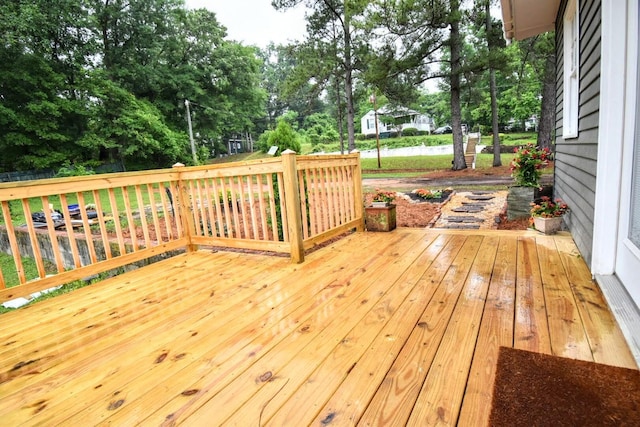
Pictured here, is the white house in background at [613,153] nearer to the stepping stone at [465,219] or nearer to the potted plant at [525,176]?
the potted plant at [525,176]

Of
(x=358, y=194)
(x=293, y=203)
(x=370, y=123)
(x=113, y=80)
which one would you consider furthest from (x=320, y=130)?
(x=293, y=203)

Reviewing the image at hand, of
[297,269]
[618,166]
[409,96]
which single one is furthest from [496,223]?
[409,96]

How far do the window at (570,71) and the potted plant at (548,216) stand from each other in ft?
2.39

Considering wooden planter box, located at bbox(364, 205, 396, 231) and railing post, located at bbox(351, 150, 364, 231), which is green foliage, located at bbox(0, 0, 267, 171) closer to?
railing post, located at bbox(351, 150, 364, 231)

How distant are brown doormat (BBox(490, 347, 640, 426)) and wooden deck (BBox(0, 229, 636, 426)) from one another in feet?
0.22

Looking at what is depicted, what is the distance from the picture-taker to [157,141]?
17.7 meters

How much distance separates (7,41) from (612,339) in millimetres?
19859

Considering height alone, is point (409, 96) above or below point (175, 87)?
below

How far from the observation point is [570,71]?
3658 millimetres

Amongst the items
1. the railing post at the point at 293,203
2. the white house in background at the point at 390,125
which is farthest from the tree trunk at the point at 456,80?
the white house in background at the point at 390,125

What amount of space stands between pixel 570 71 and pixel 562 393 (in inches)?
147

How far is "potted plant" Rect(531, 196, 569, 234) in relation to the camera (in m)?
3.46

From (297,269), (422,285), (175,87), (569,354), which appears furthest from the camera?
(175,87)

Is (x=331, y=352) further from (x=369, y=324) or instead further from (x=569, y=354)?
(x=569, y=354)
